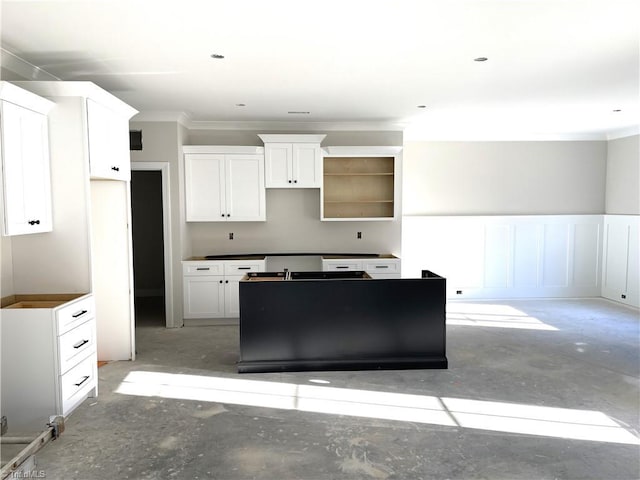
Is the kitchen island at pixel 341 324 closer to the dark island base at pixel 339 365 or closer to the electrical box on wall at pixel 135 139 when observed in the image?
the dark island base at pixel 339 365

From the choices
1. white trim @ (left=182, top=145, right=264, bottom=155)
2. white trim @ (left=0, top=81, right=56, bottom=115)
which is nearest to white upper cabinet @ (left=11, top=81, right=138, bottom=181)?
white trim @ (left=0, top=81, right=56, bottom=115)

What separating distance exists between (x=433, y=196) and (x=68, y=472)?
6216mm

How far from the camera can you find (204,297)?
6035 millimetres

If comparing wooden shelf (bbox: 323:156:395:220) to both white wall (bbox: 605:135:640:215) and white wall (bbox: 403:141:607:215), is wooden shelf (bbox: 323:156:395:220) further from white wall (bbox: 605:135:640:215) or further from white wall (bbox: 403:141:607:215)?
white wall (bbox: 605:135:640:215)

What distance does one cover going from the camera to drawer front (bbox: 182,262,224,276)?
19.7ft

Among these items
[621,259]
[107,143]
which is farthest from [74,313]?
[621,259]

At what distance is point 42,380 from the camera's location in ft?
10.6

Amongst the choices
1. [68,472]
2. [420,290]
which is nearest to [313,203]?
[420,290]

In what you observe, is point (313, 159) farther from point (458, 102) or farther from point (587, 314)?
point (587, 314)

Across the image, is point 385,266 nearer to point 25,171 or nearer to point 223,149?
point 223,149

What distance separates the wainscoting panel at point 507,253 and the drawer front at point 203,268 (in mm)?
3003

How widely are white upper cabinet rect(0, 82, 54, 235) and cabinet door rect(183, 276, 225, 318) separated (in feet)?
8.26

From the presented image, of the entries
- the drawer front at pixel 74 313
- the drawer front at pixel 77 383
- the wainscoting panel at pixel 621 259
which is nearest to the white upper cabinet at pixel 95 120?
the drawer front at pixel 74 313

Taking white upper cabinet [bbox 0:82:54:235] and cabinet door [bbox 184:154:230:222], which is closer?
white upper cabinet [bbox 0:82:54:235]
